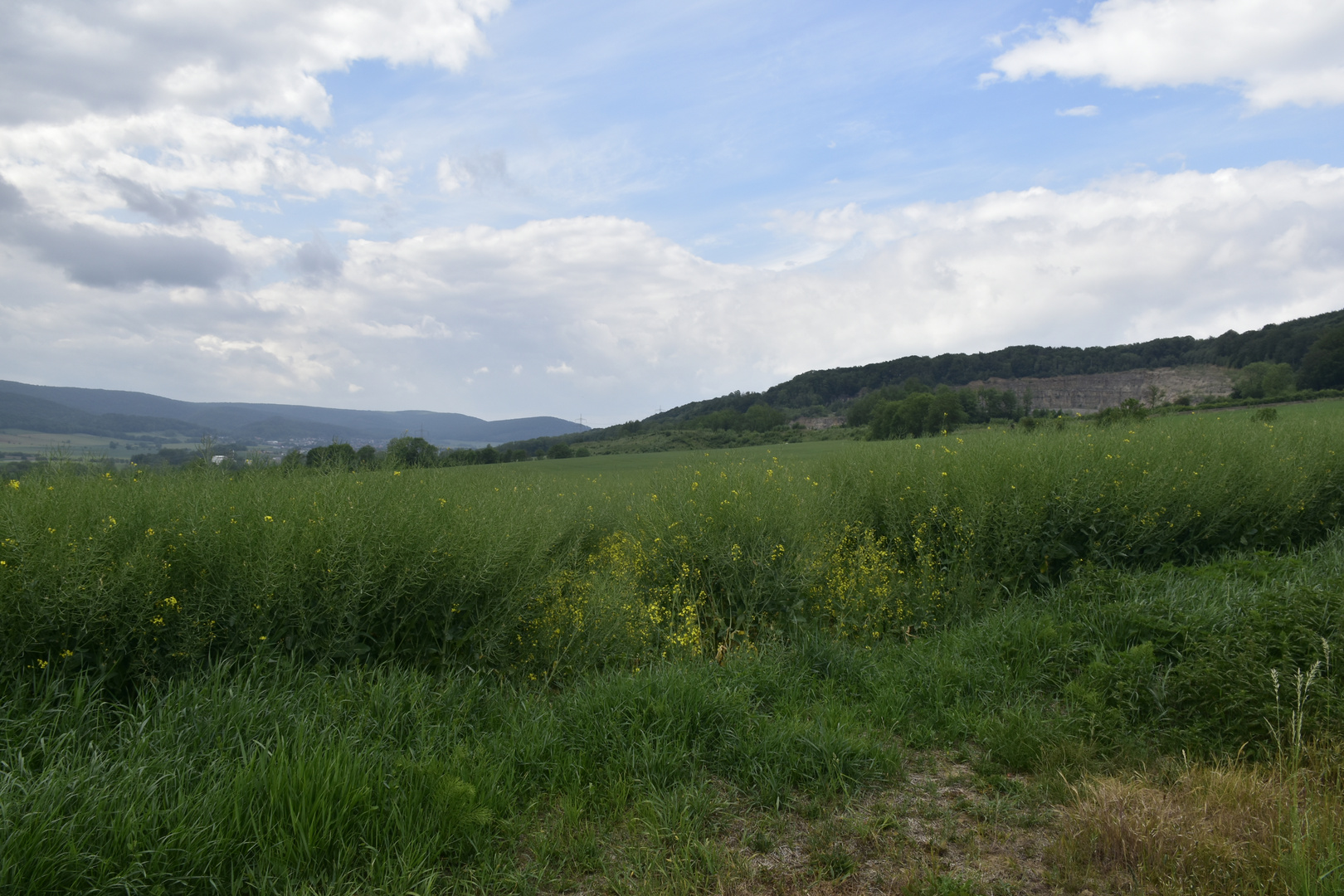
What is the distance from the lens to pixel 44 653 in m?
3.96

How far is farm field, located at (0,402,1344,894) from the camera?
2877 mm

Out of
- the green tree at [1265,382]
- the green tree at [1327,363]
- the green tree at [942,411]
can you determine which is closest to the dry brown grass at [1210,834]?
the green tree at [942,411]

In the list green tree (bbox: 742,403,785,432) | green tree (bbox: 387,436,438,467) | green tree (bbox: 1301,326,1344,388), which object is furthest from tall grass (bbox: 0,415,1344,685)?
green tree (bbox: 742,403,785,432)

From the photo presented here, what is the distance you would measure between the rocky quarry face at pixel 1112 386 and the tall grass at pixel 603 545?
53.7m

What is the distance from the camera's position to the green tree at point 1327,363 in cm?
4878

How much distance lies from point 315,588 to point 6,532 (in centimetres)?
170

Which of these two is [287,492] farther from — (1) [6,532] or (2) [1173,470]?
(2) [1173,470]

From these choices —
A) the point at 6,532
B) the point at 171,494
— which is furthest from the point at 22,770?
the point at 171,494

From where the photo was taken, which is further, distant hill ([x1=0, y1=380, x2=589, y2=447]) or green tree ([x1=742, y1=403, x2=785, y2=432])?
green tree ([x1=742, y1=403, x2=785, y2=432])

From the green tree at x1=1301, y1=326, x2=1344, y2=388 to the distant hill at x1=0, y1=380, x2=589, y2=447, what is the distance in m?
59.9

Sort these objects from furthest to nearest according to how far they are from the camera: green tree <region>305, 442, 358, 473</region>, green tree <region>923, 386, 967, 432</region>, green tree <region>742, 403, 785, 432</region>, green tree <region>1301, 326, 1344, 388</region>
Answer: green tree <region>742, 403, 785, 432</region>, green tree <region>1301, 326, 1344, 388</region>, green tree <region>923, 386, 967, 432</region>, green tree <region>305, 442, 358, 473</region>

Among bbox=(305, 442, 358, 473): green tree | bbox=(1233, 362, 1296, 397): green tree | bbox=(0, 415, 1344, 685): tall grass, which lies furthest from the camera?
bbox=(1233, 362, 1296, 397): green tree

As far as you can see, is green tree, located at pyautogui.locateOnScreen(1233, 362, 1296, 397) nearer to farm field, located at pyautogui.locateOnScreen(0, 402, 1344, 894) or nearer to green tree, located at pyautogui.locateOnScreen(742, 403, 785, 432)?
green tree, located at pyautogui.locateOnScreen(742, 403, 785, 432)

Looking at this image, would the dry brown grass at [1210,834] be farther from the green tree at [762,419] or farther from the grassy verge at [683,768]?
the green tree at [762,419]
